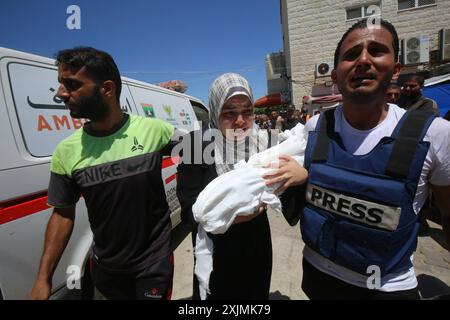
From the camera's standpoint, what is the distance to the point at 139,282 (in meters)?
1.44

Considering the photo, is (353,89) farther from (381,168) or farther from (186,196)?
(186,196)

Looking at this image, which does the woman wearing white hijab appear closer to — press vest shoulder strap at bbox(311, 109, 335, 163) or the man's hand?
press vest shoulder strap at bbox(311, 109, 335, 163)

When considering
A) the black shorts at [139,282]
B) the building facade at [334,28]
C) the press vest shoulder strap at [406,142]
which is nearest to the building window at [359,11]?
the building facade at [334,28]

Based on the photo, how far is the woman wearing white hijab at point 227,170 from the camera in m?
1.30

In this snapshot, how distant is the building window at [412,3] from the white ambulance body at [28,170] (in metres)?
14.0

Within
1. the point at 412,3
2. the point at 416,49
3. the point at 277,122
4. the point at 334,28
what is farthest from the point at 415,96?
the point at 412,3

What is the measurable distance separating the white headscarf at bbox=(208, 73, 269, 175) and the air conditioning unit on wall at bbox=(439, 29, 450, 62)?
42.7 feet

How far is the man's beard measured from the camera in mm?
1374

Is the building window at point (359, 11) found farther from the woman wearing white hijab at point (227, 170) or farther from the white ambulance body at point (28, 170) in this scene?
the white ambulance body at point (28, 170)

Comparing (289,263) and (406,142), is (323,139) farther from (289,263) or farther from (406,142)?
(289,263)

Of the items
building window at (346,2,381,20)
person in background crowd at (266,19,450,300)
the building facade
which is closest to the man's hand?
person in background crowd at (266,19,450,300)

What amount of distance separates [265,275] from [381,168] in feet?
2.99
